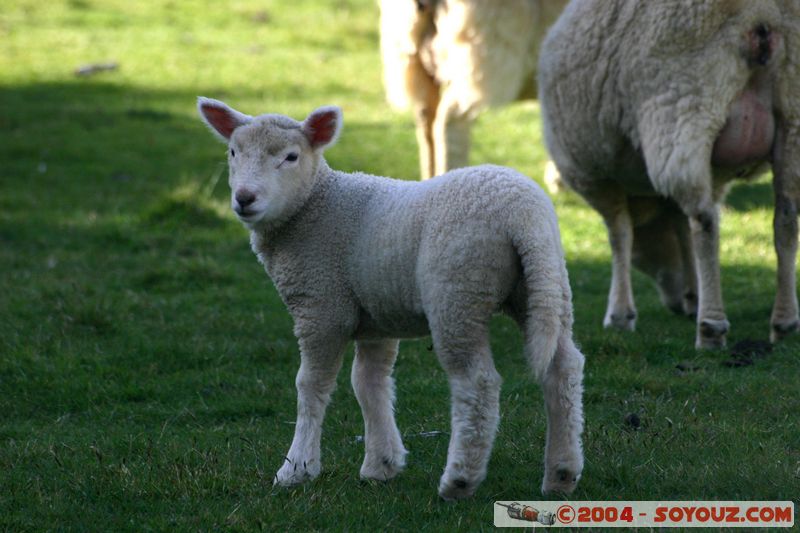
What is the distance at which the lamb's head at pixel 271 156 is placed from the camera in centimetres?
414

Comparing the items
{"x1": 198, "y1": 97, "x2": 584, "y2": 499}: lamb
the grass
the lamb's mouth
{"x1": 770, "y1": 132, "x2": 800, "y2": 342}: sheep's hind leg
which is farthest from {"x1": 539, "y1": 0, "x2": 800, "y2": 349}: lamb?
the lamb's mouth

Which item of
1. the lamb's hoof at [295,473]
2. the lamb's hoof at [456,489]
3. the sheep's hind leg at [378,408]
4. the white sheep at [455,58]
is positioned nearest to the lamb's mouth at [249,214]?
the sheep's hind leg at [378,408]

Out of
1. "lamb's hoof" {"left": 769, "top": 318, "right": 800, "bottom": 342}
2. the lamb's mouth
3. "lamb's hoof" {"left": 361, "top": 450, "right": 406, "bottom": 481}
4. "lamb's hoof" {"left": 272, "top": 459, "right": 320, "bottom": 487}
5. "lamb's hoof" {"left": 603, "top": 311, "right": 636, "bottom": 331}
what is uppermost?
the lamb's mouth

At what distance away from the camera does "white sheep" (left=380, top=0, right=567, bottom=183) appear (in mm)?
8977

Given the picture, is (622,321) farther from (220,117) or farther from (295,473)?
(220,117)

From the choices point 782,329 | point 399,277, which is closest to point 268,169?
point 399,277

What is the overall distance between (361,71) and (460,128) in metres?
8.32

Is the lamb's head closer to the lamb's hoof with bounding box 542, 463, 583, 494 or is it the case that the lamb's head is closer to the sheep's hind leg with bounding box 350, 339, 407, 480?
the sheep's hind leg with bounding box 350, 339, 407, 480

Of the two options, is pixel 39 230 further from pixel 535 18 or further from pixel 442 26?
pixel 535 18

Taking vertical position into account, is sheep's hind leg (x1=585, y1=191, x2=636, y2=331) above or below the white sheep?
below

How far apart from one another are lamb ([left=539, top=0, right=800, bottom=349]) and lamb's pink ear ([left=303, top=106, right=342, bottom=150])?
2153 millimetres

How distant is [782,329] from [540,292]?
3001mm

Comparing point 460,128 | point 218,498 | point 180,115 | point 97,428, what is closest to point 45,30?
point 180,115

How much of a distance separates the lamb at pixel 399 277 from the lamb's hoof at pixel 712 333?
2.32 meters
